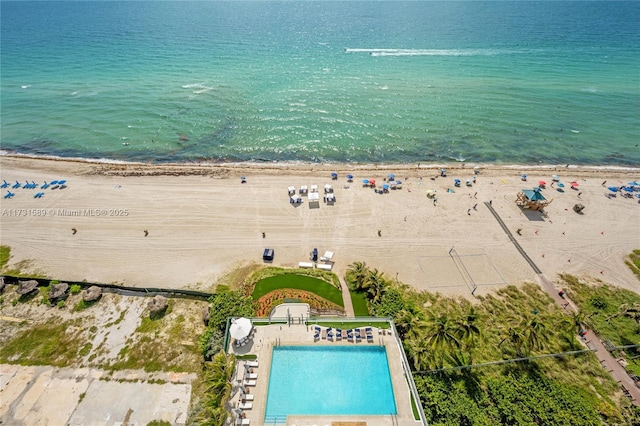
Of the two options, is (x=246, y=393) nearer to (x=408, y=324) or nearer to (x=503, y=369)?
(x=408, y=324)

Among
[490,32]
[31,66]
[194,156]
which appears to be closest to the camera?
[194,156]

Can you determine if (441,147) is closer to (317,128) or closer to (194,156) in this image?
(317,128)

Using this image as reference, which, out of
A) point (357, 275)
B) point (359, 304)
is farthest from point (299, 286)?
point (359, 304)

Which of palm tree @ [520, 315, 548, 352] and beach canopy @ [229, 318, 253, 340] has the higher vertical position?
beach canopy @ [229, 318, 253, 340]

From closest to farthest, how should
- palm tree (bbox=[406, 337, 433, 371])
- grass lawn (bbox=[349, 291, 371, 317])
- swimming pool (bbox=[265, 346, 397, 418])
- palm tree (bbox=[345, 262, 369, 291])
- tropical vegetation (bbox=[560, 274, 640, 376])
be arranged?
swimming pool (bbox=[265, 346, 397, 418]), palm tree (bbox=[406, 337, 433, 371]), tropical vegetation (bbox=[560, 274, 640, 376]), grass lawn (bbox=[349, 291, 371, 317]), palm tree (bbox=[345, 262, 369, 291])

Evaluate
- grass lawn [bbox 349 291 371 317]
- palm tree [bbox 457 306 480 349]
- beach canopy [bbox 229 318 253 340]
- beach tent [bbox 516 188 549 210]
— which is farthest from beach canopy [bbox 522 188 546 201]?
beach canopy [bbox 229 318 253 340]

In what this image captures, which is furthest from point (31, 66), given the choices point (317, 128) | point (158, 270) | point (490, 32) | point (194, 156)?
point (490, 32)

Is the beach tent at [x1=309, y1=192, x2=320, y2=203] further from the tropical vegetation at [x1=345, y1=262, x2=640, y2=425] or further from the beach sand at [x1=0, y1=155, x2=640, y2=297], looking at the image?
the tropical vegetation at [x1=345, y1=262, x2=640, y2=425]
